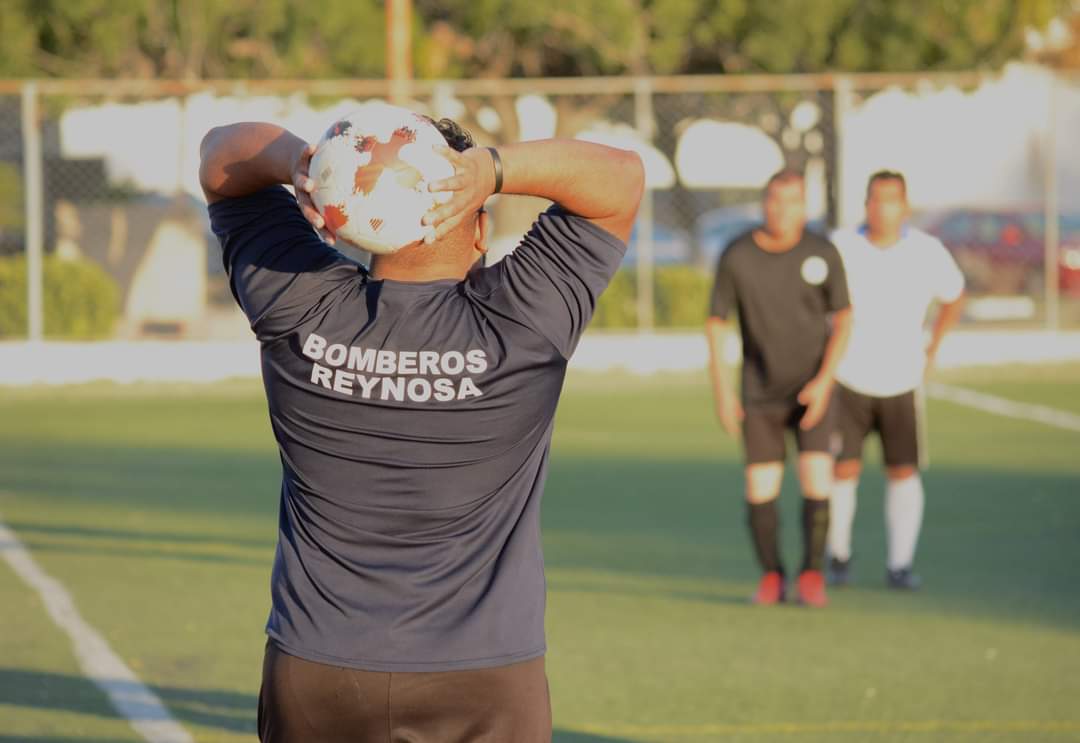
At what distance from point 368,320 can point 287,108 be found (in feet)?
62.9

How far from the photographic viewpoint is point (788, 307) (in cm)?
902

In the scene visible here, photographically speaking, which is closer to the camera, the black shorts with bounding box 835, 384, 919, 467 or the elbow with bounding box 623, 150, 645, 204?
the elbow with bounding box 623, 150, 645, 204

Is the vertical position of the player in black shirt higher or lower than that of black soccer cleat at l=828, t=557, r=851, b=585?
higher

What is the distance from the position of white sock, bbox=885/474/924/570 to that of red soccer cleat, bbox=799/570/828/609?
1.92 ft

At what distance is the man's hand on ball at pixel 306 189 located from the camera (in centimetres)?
295

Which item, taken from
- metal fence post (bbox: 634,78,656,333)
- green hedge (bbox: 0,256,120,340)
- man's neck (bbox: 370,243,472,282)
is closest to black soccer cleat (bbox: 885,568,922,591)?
man's neck (bbox: 370,243,472,282)

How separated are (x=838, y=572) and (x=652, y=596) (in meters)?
1.10

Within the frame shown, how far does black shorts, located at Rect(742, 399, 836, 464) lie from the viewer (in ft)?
29.8

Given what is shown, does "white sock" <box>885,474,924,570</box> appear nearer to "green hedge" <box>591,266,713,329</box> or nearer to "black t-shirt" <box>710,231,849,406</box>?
"black t-shirt" <box>710,231,849,406</box>

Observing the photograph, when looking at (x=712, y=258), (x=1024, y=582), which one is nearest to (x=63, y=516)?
(x=1024, y=582)

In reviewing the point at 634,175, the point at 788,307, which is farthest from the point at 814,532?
the point at 634,175

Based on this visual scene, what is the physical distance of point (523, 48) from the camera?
83.9ft

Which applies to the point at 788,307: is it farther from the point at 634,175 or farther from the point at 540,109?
the point at 540,109

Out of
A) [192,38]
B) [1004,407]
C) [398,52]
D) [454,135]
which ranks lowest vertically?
[1004,407]
